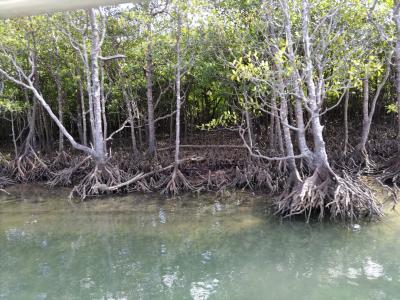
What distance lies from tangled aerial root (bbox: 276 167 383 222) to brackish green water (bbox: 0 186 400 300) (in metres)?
0.28

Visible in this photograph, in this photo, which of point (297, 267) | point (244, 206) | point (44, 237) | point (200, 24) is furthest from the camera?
point (200, 24)

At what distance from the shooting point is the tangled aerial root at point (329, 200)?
7.02 metres

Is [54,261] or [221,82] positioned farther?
[221,82]

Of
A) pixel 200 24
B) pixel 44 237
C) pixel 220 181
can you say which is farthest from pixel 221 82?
pixel 44 237

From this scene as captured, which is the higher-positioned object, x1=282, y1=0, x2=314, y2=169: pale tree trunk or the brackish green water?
x1=282, y1=0, x2=314, y2=169: pale tree trunk

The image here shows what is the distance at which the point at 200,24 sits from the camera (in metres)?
10.3

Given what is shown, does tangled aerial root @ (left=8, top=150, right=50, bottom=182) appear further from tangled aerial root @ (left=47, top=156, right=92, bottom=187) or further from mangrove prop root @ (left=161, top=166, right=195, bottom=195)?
mangrove prop root @ (left=161, top=166, right=195, bottom=195)

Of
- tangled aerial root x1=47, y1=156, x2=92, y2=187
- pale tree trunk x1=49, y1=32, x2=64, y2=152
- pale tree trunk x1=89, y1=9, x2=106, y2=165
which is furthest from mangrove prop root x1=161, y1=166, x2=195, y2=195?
pale tree trunk x1=49, y1=32, x2=64, y2=152

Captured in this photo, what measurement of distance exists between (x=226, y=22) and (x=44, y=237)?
20.8 ft

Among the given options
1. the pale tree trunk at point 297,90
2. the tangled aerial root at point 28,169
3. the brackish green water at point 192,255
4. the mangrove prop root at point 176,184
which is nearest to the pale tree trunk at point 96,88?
the mangrove prop root at point 176,184

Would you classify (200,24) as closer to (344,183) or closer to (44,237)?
(344,183)

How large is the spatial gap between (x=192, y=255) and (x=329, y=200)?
8.87 ft

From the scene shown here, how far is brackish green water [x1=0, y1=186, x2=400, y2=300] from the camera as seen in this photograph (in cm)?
500

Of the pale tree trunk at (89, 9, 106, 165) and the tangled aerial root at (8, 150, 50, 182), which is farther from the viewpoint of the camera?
the tangled aerial root at (8, 150, 50, 182)
